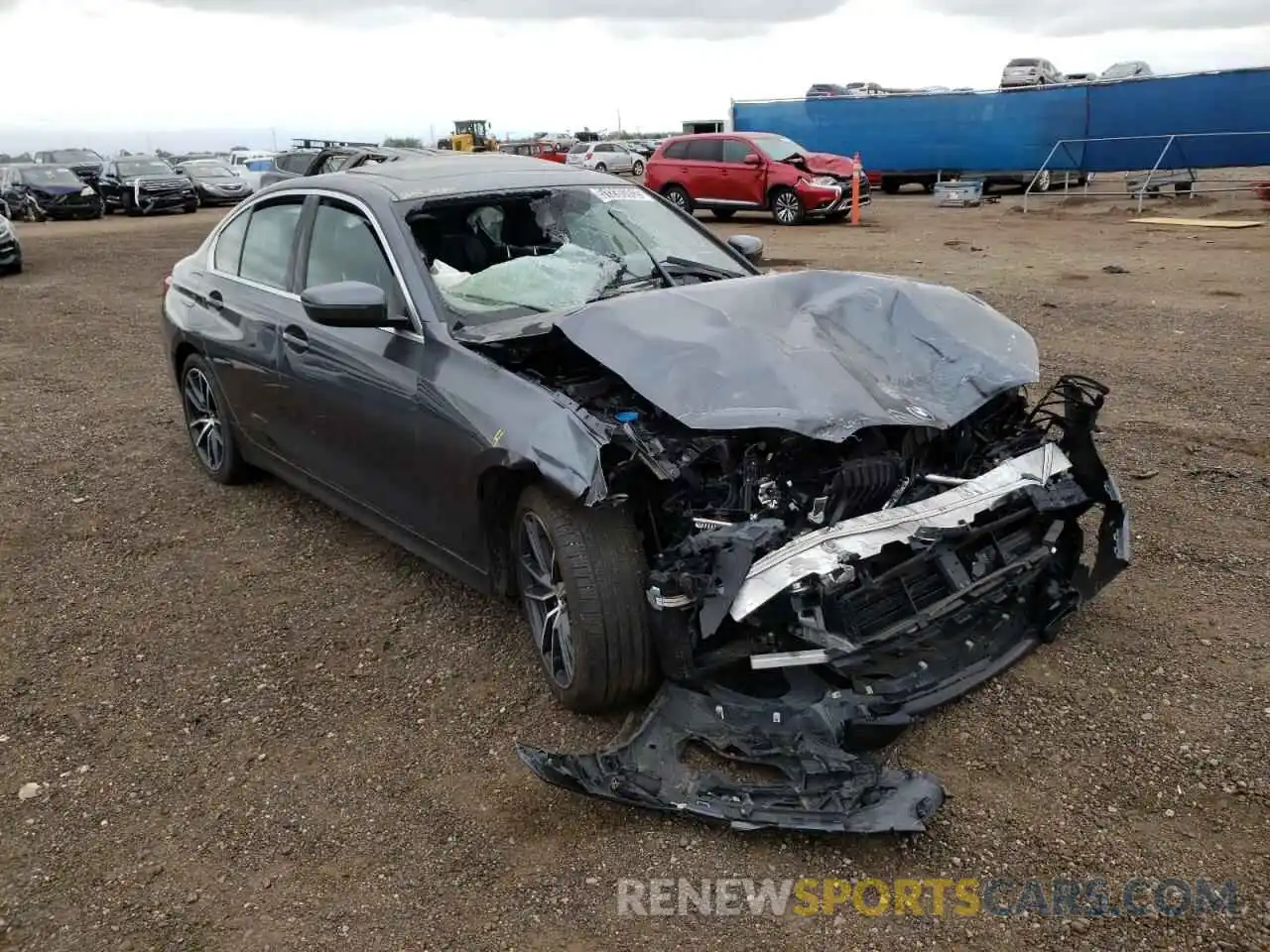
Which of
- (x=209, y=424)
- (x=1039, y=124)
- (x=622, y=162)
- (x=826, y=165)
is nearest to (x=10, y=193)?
(x=622, y=162)

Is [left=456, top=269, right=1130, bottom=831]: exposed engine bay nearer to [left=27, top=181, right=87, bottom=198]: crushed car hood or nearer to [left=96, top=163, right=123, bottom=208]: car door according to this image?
[left=27, top=181, right=87, bottom=198]: crushed car hood

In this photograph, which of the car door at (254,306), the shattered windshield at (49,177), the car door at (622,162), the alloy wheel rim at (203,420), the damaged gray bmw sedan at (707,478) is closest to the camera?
the damaged gray bmw sedan at (707,478)

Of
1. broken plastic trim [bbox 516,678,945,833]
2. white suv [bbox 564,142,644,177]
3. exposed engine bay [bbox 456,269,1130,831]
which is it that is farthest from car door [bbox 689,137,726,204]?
broken plastic trim [bbox 516,678,945,833]

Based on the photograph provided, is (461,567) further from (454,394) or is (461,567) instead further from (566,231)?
(566,231)

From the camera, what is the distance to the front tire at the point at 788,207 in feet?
62.0

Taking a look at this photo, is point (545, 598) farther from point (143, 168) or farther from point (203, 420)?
point (143, 168)

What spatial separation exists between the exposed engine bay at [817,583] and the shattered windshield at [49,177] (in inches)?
1089

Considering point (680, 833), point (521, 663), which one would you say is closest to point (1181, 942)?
point (680, 833)

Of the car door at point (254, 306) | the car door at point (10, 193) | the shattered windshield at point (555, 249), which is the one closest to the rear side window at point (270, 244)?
the car door at point (254, 306)

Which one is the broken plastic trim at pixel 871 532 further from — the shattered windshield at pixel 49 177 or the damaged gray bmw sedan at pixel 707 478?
the shattered windshield at pixel 49 177

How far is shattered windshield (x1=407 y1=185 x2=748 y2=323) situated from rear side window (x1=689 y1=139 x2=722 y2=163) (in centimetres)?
1546

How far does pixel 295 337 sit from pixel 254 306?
1.75 ft

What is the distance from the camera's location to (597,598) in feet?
9.96

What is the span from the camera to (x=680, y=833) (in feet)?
9.37
